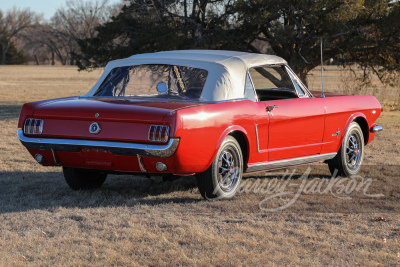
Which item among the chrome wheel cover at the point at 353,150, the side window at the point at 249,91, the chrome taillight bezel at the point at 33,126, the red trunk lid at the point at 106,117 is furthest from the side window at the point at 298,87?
the chrome taillight bezel at the point at 33,126

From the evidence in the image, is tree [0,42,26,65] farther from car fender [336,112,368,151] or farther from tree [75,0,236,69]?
car fender [336,112,368,151]

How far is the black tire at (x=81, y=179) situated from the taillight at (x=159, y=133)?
1485 mm

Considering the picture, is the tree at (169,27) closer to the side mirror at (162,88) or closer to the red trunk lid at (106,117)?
the side mirror at (162,88)

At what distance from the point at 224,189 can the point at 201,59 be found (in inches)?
56.3

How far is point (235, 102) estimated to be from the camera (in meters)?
6.65

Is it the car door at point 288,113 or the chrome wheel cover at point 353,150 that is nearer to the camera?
the car door at point 288,113

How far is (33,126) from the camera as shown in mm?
6461

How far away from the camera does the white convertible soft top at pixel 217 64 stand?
670cm

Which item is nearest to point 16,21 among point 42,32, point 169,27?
point 42,32

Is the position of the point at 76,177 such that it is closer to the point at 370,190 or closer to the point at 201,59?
the point at 201,59

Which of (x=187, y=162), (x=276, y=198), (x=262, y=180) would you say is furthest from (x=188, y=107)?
(x=262, y=180)

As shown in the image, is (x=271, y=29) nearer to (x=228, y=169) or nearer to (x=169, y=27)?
(x=169, y=27)

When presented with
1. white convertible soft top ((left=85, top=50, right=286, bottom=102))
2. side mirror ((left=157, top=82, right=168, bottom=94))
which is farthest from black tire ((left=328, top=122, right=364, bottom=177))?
side mirror ((left=157, top=82, right=168, bottom=94))

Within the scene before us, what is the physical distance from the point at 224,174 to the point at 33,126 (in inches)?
77.1
